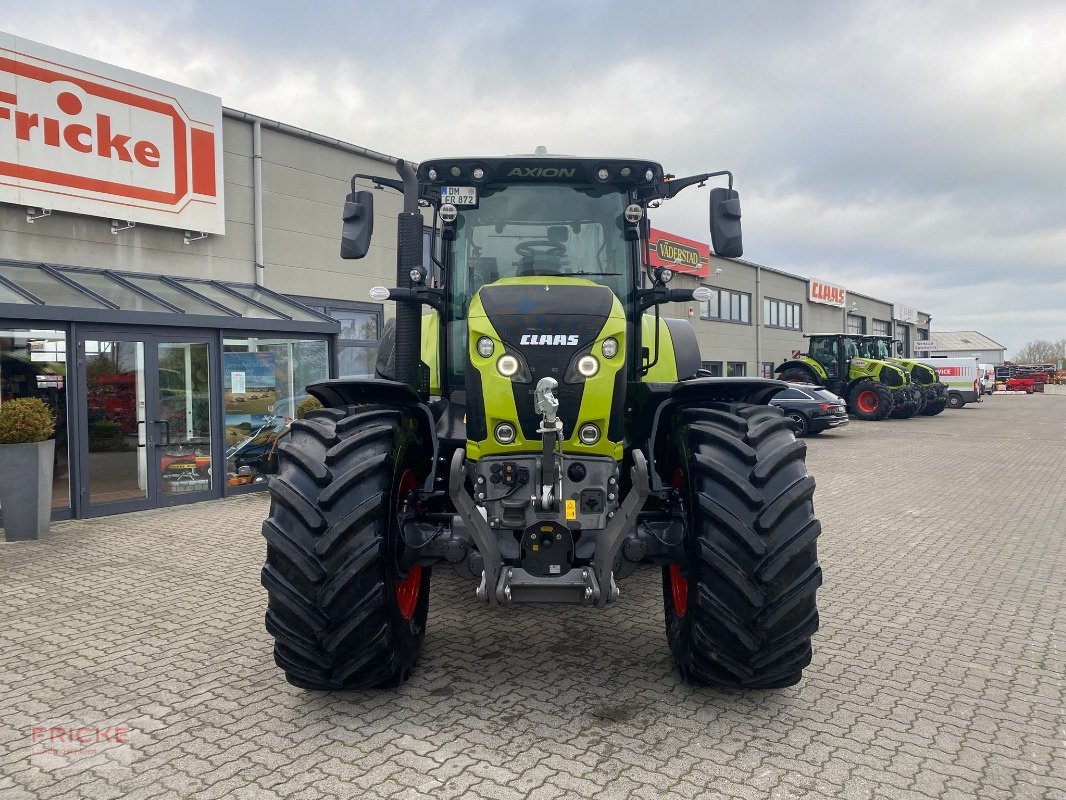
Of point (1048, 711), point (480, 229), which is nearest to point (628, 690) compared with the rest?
point (1048, 711)

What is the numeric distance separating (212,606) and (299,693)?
→ 1927mm

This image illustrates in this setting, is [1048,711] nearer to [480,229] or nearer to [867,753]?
[867,753]

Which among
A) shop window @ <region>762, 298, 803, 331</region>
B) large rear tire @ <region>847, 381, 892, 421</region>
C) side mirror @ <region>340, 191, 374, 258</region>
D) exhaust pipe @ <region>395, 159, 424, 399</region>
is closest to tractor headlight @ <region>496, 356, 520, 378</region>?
exhaust pipe @ <region>395, 159, 424, 399</region>

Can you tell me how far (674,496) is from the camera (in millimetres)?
4121

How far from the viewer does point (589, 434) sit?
3783mm

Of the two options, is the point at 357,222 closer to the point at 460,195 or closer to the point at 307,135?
the point at 460,195

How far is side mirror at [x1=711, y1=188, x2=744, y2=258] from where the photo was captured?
172 inches

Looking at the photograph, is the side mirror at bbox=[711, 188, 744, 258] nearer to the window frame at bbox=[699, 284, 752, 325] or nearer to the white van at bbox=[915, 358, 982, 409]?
the window frame at bbox=[699, 284, 752, 325]

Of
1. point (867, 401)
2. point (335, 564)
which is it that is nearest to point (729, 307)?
point (867, 401)

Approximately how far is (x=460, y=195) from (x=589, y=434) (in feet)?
5.83

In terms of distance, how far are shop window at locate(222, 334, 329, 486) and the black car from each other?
12.3m

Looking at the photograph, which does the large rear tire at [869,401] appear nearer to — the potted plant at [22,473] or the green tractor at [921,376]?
the green tractor at [921,376]

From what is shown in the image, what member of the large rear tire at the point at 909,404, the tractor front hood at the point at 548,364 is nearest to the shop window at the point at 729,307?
the large rear tire at the point at 909,404

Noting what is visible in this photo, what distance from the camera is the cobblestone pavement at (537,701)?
311 centimetres
